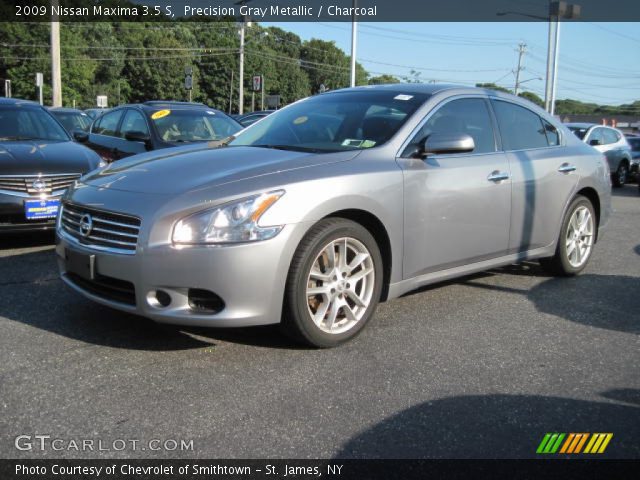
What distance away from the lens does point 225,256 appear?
3.40m

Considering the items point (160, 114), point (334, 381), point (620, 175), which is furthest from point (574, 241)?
point (620, 175)

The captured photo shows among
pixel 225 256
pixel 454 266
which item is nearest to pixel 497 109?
pixel 454 266

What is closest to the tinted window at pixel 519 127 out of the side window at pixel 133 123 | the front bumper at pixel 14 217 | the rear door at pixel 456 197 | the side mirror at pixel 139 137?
the rear door at pixel 456 197

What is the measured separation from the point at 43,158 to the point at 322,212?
4.13 metres

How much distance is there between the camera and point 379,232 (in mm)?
4125

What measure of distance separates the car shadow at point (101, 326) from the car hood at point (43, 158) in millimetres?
1741

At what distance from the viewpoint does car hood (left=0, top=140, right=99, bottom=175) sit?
6402mm

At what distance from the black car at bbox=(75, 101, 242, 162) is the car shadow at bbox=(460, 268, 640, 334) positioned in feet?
15.0

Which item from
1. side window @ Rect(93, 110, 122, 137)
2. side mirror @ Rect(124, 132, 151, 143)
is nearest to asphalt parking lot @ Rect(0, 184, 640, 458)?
side mirror @ Rect(124, 132, 151, 143)

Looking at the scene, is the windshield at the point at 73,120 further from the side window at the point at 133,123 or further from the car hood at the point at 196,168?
the car hood at the point at 196,168

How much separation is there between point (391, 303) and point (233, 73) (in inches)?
3610

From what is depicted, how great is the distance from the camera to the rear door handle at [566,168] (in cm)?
553

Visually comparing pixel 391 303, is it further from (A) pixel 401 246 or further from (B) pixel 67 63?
(B) pixel 67 63
